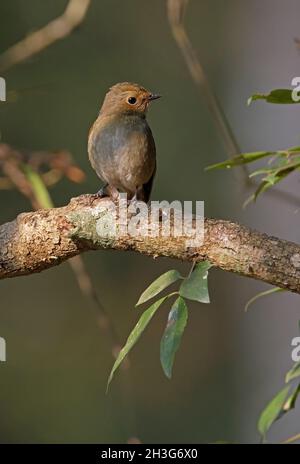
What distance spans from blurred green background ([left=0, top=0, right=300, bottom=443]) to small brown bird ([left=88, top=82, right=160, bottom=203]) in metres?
3.78

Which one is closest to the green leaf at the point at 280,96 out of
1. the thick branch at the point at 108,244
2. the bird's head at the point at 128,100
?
the thick branch at the point at 108,244

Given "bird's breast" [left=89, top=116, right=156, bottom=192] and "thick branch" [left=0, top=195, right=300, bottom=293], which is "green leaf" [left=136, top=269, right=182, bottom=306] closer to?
"thick branch" [left=0, top=195, right=300, bottom=293]

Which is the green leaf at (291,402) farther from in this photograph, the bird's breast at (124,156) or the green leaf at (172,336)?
the bird's breast at (124,156)

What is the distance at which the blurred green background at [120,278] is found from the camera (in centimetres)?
778

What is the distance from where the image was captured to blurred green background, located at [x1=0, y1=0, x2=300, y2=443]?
306 inches

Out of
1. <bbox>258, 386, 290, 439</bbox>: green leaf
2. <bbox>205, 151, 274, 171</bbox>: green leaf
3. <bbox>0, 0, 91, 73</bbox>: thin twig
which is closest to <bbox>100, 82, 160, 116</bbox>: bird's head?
<bbox>0, 0, 91, 73</bbox>: thin twig

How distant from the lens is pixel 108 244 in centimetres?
251

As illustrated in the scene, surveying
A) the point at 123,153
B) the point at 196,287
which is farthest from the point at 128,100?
the point at 196,287

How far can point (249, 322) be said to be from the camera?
7.41 metres

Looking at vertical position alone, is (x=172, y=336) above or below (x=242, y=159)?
below

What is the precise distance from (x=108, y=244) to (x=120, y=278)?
5919 mm

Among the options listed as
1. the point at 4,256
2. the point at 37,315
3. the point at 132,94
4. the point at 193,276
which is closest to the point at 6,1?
the point at 37,315

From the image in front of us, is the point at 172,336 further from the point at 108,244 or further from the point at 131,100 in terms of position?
the point at 131,100

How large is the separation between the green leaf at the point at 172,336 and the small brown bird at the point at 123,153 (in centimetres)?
129
